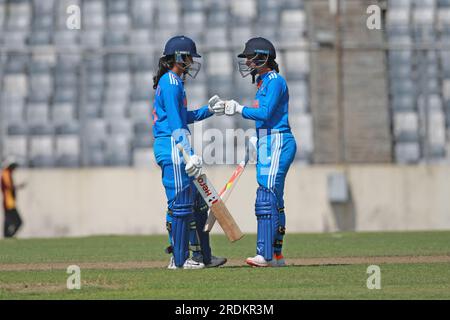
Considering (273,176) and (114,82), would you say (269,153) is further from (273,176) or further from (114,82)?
(114,82)

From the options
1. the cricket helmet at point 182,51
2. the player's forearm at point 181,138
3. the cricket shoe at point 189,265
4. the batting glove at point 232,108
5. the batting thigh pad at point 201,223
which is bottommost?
the cricket shoe at point 189,265

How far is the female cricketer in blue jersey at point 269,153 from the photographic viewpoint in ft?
40.3

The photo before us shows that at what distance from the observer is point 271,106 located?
1229 cm

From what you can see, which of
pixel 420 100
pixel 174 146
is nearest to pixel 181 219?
pixel 174 146

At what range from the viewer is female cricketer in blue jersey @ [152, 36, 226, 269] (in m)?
12.1

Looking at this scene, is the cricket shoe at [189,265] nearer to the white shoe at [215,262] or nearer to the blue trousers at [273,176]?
the white shoe at [215,262]

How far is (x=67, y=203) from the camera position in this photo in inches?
898

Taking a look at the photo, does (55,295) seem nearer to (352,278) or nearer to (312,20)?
(352,278)

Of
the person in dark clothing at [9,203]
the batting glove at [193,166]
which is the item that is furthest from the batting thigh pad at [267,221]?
the person in dark clothing at [9,203]

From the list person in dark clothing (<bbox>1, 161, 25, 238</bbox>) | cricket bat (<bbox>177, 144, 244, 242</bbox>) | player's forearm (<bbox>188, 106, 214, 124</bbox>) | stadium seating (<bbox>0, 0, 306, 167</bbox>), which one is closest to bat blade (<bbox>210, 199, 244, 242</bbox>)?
cricket bat (<bbox>177, 144, 244, 242</bbox>)

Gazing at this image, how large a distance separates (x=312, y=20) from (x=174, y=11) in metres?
3.11

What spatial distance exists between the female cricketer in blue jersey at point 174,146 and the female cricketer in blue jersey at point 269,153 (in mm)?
430

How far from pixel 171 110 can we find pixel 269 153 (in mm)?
1088

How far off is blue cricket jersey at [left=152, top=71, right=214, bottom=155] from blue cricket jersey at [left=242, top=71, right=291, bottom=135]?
2.04 feet
